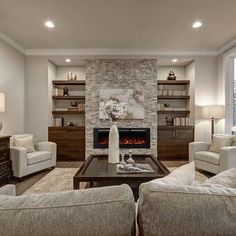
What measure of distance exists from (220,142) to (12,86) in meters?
4.61

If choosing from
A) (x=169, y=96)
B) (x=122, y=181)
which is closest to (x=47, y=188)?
(x=122, y=181)

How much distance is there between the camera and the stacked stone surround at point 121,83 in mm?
6117

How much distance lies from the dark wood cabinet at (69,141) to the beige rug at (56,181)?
3.45 ft

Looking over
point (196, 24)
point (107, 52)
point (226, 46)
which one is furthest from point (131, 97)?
point (226, 46)

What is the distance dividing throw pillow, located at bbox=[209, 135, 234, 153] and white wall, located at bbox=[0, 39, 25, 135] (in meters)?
4.33

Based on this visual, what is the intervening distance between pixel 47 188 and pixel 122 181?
1535 mm

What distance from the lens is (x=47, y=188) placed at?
374cm

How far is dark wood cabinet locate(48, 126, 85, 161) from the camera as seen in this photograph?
20.2ft

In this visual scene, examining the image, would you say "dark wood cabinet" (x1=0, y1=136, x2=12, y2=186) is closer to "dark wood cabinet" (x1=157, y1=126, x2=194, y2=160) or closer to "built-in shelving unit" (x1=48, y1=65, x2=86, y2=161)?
"built-in shelving unit" (x1=48, y1=65, x2=86, y2=161)

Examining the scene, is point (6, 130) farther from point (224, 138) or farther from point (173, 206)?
point (173, 206)

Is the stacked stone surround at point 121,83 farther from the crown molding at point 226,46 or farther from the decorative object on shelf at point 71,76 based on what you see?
the crown molding at point 226,46

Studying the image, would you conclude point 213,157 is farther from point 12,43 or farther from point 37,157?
point 12,43

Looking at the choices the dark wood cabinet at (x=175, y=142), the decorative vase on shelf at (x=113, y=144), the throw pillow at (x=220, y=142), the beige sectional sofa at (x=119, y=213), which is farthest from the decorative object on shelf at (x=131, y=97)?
the beige sectional sofa at (x=119, y=213)

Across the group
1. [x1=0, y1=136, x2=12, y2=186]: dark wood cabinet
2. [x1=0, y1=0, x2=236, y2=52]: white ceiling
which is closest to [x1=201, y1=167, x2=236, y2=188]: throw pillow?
[x1=0, y1=0, x2=236, y2=52]: white ceiling
